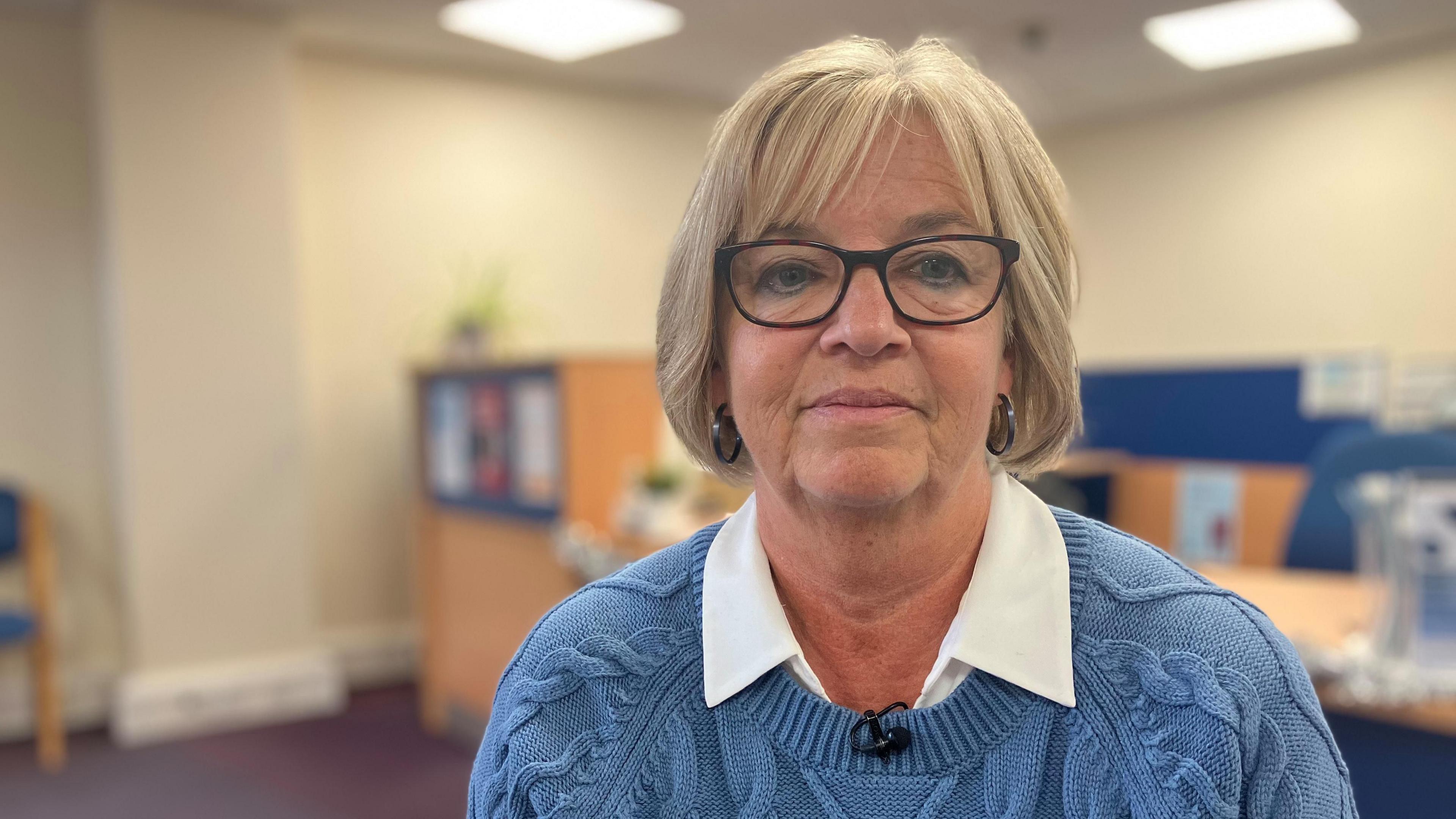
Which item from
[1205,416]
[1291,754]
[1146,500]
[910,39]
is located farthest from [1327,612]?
[1205,416]

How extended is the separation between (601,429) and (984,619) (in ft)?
8.38

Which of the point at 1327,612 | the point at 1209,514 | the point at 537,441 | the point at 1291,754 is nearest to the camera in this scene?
the point at 1291,754

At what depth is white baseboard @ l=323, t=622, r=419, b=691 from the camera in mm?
4871

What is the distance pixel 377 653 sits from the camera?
16.3 ft

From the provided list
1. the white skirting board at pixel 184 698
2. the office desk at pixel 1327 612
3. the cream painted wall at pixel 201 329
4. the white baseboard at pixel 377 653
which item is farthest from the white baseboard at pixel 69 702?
the office desk at pixel 1327 612

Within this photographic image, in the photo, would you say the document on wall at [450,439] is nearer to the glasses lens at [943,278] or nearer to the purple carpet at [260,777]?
the purple carpet at [260,777]

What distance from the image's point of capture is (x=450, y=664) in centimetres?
409

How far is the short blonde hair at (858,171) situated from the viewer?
87 centimetres

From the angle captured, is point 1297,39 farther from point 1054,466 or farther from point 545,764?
point 545,764

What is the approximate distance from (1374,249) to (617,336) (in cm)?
361

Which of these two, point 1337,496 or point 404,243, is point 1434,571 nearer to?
point 1337,496

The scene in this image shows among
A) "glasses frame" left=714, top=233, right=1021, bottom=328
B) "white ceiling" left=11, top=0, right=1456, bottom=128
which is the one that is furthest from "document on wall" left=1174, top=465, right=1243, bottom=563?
"glasses frame" left=714, top=233, right=1021, bottom=328

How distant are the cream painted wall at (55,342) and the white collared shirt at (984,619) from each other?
4.21 metres

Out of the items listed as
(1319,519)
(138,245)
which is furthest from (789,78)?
(138,245)
